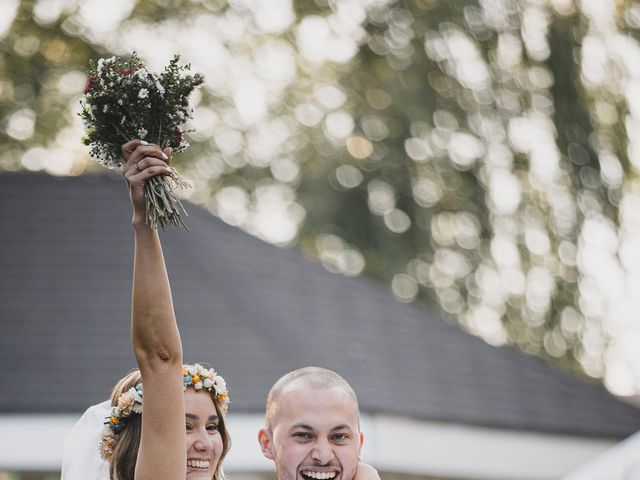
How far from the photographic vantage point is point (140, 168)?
3.41 metres

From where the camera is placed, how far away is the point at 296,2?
1889 cm

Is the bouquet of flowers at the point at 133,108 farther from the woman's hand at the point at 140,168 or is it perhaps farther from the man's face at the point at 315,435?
the man's face at the point at 315,435

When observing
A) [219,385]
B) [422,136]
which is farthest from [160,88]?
[422,136]

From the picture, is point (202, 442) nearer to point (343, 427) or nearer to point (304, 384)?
point (304, 384)

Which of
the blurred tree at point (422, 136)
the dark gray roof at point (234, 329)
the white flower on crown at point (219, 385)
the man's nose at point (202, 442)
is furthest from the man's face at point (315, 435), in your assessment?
the blurred tree at point (422, 136)

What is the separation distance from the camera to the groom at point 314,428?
3803mm

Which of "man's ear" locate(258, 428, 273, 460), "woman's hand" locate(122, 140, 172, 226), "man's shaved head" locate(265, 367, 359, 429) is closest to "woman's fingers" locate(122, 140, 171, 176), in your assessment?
"woman's hand" locate(122, 140, 172, 226)

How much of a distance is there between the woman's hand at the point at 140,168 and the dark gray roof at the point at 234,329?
7.63m

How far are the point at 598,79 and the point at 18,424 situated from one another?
323 inches

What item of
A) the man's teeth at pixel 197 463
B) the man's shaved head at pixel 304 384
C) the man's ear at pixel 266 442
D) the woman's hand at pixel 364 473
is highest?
the man's shaved head at pixel 304 384

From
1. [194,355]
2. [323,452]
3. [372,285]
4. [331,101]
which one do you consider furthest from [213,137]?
[323,452]

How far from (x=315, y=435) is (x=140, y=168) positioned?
101 cm

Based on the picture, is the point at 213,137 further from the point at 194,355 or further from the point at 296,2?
the point at 194,355

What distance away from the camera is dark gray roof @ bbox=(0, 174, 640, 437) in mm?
11703
